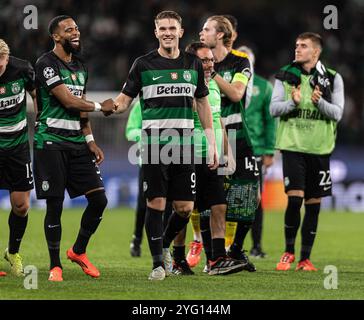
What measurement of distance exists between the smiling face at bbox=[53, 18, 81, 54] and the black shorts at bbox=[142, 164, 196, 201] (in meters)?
1.22

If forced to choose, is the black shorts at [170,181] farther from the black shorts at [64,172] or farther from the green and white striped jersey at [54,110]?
the green and white striped jersey at [54,110]

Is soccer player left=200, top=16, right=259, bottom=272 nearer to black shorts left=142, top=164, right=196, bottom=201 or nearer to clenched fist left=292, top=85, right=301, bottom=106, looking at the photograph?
clenched fist left=292, top=85, right=301, bottom=106

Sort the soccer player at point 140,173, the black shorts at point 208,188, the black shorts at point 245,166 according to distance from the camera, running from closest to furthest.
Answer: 1. the black shorts at point 208,188
2. the black shorts at point 245,166
3. the soccer player at point 140,173

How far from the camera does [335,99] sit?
398 inches

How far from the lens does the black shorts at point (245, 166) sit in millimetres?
9695

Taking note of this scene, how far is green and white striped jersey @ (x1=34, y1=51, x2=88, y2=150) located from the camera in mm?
8211

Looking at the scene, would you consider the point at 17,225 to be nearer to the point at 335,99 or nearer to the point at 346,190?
the point at 335,99

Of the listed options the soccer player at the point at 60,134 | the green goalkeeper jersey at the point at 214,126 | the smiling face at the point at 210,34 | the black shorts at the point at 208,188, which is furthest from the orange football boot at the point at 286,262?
the smiling face at the point at 210,34

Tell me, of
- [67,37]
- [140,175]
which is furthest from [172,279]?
[140,175]

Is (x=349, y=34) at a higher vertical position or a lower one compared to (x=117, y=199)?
higher

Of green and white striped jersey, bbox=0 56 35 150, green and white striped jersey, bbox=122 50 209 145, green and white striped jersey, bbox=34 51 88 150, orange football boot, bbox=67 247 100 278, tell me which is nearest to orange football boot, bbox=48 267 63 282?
orange football boot, bbox=67 247 100 278

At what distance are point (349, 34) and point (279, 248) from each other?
13.9 metres

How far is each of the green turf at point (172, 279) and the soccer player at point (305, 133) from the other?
0.56 m
